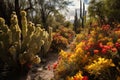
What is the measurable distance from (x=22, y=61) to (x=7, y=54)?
66 cm

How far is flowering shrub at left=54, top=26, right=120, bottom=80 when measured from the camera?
20.6 ft

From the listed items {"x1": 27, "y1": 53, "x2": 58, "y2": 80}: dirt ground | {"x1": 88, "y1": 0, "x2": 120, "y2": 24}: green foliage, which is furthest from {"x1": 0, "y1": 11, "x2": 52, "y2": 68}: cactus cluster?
{"x1": 88, "y1": 0, "x2": 120, "y2": 24}: green foliage

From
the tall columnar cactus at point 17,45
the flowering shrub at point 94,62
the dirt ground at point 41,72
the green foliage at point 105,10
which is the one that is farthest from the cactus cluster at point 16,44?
the green foliage at point 105,10

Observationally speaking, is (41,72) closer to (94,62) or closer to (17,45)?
(17,45)

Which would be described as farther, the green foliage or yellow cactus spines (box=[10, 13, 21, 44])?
the green foliage

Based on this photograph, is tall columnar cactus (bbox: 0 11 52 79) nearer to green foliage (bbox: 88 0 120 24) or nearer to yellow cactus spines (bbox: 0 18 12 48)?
yellow cactus spines (bbox: 0 18 12 48)

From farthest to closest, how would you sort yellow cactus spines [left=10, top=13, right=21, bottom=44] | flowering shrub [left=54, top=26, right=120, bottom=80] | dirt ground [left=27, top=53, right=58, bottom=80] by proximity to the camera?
dirt ground [left=27, top=53, right=58, bottom=80], yellow cactus spines [left=10, top=13, right=21, bottom=44], flowering shrub [left=54, top=26, right=120, bottom=80]

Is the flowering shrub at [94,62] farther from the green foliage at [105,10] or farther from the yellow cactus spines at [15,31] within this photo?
the green foliage at [105,10]

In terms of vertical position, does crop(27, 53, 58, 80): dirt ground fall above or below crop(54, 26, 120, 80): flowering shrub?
below

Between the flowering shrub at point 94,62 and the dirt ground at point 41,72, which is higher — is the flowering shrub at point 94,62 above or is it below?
above

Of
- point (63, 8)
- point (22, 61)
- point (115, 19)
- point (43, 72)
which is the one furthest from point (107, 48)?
point (63, 8)

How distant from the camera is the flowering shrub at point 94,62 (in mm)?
6270

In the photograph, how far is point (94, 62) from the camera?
7.05 metres

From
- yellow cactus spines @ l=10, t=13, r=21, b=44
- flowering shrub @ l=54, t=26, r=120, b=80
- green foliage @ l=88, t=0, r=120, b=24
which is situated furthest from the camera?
green foliage @ l=88, t=0, r=120, b=24
